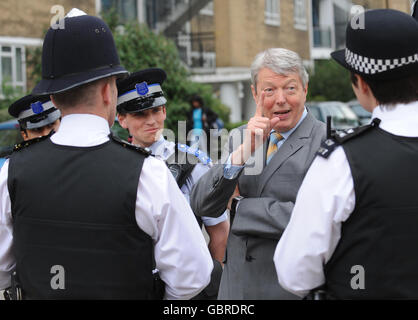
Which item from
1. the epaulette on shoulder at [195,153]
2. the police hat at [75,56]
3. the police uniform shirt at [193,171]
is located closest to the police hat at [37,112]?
the police uniform shirt at [193,171]

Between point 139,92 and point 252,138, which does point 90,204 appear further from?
point 139,92

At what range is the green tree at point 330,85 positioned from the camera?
1117 inches

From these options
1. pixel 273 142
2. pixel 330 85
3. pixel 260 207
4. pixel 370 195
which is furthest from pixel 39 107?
pixel 330 85

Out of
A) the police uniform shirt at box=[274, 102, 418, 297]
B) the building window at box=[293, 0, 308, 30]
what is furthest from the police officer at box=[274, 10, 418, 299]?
the building window at box=[293, 0, 308, 30]

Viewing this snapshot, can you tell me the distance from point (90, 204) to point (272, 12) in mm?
29890

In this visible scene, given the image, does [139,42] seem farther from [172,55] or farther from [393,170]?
[393,170]

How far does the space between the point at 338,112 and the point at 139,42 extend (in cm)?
634

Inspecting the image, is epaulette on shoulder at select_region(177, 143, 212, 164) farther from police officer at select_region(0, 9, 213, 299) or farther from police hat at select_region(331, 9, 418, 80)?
police hat at select_region(331, 9, 418, 80)

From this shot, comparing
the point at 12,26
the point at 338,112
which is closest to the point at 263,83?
the point at 338,112

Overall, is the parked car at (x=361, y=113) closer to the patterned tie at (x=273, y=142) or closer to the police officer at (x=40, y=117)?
the police officer at (x=40, y=117)

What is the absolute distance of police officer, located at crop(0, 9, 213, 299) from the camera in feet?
8.10

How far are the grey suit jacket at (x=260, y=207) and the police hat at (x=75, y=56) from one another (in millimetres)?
870

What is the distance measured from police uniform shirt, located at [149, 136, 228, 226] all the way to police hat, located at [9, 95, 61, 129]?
3.24 ft

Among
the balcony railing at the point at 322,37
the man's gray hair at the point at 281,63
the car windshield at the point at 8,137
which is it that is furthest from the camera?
the balcony railing at the point at 322,37
